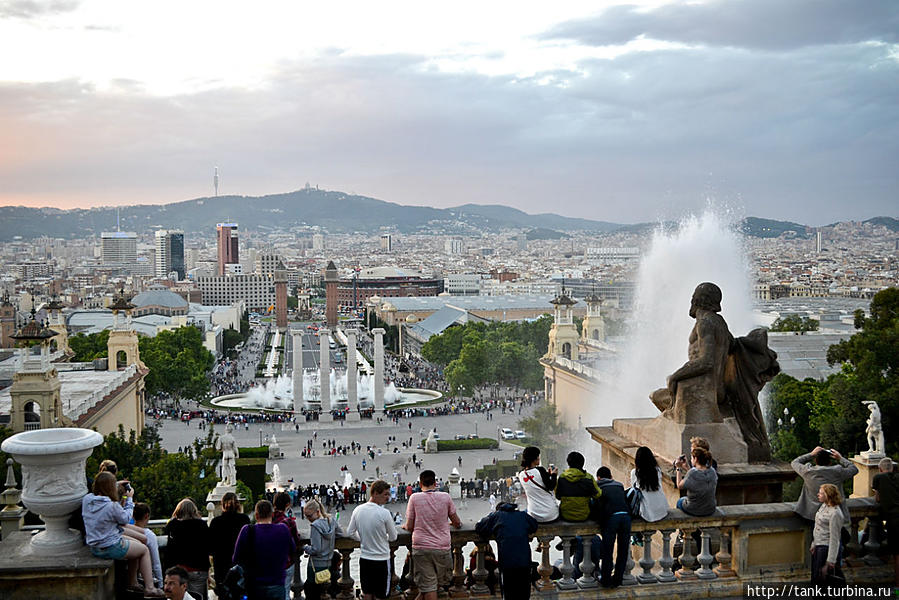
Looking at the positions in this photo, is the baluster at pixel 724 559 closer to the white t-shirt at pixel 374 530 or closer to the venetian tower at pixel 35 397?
the white t-shirt at pixel 374 530

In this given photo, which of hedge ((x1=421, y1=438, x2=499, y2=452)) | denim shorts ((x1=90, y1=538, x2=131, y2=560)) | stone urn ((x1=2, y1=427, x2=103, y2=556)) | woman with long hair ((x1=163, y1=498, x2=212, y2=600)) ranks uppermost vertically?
stone urn ((x1=2, y1=427, x2=103, y2=556))

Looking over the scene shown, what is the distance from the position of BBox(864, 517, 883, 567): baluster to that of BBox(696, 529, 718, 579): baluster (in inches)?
52.1

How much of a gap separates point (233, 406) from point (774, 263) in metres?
142

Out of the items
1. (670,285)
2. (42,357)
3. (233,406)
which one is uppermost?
(670,285)

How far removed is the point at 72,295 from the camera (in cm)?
14525

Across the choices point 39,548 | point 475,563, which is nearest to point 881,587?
point 475,563

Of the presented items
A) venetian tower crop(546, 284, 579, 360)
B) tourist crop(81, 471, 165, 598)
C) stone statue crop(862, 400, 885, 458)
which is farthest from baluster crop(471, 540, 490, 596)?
venetian tower crop(546, 284, 579, 360)

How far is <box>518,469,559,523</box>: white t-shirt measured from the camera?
22.5ft

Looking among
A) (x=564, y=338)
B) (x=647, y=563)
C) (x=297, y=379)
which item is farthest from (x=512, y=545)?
(x=297, y=379)

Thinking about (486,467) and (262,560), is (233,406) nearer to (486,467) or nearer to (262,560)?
(486,467)

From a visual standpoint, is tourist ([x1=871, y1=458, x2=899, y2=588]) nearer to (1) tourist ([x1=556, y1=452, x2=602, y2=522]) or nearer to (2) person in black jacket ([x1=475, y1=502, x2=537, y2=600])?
(1) tourist ([x1=556, y1=452, x2=602, y2=522])

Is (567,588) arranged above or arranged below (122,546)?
below

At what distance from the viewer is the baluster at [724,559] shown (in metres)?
7.16

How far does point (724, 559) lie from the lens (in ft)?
23.6
